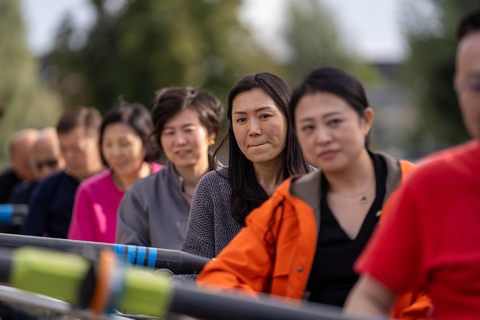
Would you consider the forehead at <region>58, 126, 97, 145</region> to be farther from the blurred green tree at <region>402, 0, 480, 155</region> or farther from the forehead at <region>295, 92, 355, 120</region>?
the blurred green tree at <region>402, 0, 480, 155</region>

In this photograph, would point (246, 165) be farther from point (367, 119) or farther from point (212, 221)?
point (367, 119)

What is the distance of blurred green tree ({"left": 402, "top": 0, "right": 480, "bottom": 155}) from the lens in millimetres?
23453

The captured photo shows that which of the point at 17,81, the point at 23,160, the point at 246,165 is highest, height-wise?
A: the point at 17,81

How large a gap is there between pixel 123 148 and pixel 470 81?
3729mm

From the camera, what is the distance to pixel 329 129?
7.95ft

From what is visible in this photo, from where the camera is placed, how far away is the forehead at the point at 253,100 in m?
3.63

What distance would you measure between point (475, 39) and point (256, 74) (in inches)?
72.3

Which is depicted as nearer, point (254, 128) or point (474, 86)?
point (474, 86)

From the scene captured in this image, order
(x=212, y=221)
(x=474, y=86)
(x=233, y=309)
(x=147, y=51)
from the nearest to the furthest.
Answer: (x=233, y=309), (x=474, y=86), (x=212, y=221), (x=147, y=51)

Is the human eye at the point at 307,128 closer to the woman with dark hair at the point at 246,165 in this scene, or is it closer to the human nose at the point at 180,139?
the woman with dark hair at the point at 246,165

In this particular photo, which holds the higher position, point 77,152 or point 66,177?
point 77,152

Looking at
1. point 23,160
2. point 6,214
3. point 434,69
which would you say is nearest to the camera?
point 6,214

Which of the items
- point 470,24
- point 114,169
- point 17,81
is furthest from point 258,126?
point 17,81

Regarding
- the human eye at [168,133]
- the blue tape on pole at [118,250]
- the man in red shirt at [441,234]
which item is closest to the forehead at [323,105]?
the man in red shirt at [441,234]
